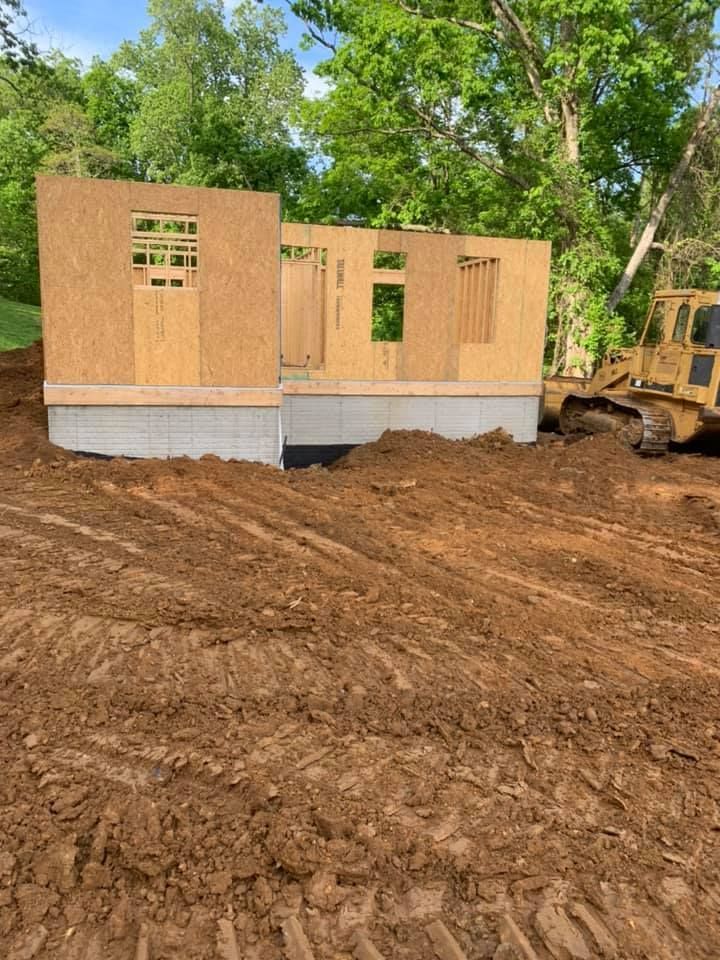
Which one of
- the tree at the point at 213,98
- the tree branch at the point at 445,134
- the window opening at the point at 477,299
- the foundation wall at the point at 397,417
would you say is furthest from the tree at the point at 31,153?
the foundation wall at the point at 397,417

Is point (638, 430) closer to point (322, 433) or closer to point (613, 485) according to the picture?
point (613, 485)

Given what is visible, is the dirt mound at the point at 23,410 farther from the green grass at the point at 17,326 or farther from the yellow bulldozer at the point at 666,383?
the yellow bulldozer at the point at 666,383

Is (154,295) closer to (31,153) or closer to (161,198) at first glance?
(161,198)

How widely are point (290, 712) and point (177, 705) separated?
24.2 inches

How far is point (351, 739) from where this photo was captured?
388 centimetres

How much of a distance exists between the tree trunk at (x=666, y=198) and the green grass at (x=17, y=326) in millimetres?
16317

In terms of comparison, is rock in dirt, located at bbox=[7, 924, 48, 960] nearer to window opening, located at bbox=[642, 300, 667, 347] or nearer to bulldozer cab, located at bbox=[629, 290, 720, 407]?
bulldozer cab, located at bbox=[629, 290, 720, 407]

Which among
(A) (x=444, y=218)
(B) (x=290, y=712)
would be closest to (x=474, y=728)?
(B) (x=290, y=712)

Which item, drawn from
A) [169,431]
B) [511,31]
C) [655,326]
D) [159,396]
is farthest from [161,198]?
[511,31]

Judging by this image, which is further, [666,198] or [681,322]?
[666,198]

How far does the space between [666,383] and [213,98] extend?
28.2 meters

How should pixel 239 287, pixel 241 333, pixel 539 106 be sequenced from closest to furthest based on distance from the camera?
pixel 239 287
pixel 241 333
pixel 539 106

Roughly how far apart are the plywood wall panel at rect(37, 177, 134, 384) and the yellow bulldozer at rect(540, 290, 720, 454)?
840 centimetres

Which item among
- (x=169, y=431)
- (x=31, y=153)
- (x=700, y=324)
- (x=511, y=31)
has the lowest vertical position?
(x=169, y=431)
